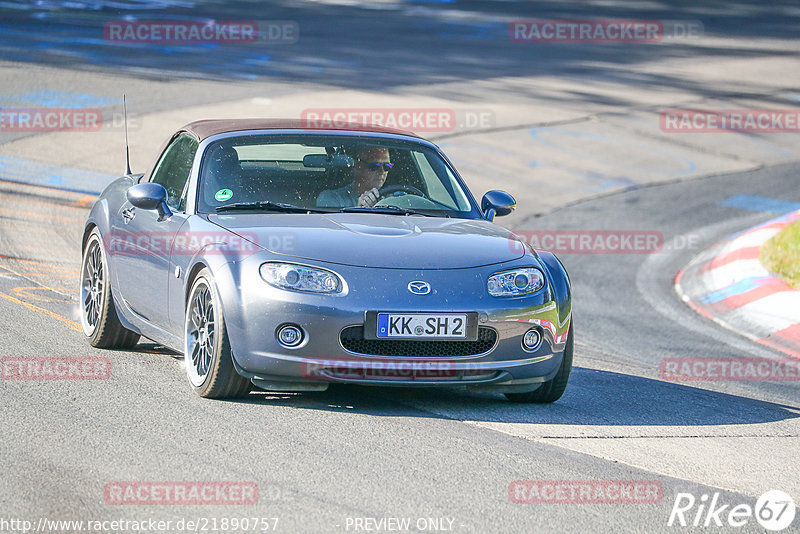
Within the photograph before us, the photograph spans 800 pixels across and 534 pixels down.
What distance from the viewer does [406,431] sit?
5.75 m

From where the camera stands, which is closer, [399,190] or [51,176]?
[399,190]

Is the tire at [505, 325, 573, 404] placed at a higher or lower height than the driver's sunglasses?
lower

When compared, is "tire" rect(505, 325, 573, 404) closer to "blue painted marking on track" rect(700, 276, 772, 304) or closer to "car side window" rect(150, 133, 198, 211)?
"car side window" rect(150, 133, 198, 211)

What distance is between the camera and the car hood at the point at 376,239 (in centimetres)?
615

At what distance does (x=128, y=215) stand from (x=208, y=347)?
1624mm

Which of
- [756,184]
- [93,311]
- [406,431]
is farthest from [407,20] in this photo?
[406,431]

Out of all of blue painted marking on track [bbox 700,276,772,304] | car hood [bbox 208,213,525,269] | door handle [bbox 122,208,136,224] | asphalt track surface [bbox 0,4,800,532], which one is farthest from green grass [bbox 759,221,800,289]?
door handle [bbox 122,208,136,224]

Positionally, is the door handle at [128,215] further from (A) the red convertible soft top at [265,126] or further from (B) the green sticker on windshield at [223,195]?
(B) the green sticker on windshield at [223,195]

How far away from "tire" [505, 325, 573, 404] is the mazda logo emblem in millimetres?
986

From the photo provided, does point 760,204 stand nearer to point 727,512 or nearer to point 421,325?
point 421,325

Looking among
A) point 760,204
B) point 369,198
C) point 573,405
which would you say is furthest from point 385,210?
point 760,204

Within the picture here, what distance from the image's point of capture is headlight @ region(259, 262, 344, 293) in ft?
19.7

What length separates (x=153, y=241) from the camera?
23.1 feet

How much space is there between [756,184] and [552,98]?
591cm
